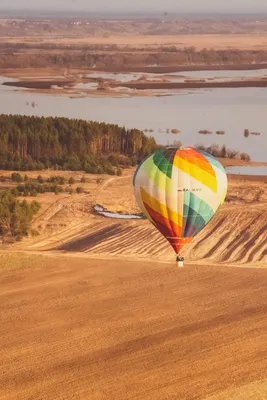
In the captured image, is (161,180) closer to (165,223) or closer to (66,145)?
(165,223)

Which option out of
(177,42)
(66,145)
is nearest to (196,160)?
(66,145)

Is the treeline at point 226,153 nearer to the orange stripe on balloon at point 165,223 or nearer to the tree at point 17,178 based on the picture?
the tree at point 17,178

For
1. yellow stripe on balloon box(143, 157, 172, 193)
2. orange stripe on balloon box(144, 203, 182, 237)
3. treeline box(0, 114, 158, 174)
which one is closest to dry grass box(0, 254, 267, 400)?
orange stripe on balloon box(144, 203, 182, 237)

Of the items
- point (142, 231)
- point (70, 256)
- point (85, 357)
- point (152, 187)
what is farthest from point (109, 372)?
point (142, 231)

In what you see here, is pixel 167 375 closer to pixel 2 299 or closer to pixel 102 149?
pixel 2 299

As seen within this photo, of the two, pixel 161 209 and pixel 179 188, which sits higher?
pixel 179 188

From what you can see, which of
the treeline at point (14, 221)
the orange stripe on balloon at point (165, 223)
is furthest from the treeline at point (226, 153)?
the orange stripe on balloon at point (165, 223)
